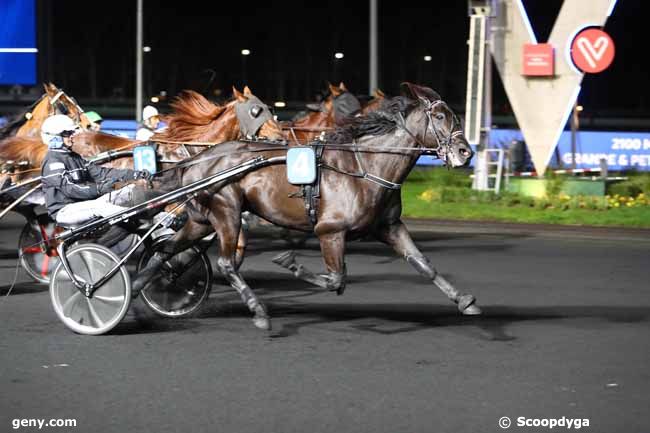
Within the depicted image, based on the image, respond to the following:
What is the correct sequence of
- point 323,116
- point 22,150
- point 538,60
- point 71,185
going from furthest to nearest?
point 538,60, point 323,116, point 22,150, point 71,185

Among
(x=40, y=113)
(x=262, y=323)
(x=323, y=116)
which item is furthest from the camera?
(x=323, y=116)

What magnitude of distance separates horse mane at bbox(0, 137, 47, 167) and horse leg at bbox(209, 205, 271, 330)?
386cm

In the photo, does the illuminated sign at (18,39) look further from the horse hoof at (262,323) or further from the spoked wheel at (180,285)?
the horse hoof at (262,323)

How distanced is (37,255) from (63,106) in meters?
2.60

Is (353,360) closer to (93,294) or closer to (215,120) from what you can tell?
(93,294)

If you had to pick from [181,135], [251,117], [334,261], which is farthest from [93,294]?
[181,135]

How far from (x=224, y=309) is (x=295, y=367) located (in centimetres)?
243

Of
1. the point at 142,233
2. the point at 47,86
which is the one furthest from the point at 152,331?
the point at 47,86

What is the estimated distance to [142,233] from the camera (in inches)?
356

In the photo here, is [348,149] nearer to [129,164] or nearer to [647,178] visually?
[129,164]

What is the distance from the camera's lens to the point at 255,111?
1230cm

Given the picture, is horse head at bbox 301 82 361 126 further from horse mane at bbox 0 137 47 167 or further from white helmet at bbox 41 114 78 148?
white helmet at bbox 41 114 78 148

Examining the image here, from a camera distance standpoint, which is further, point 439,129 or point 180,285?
point 180,285

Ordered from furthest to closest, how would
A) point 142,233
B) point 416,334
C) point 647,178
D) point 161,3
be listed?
point 161,3, point 647,178, point 142,233, point 416,334
